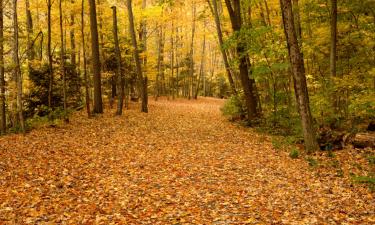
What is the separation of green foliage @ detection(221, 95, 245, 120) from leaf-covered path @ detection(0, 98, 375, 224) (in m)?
5.23

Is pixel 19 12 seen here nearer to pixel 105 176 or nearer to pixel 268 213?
pixel 105 176

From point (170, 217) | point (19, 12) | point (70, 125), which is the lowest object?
point (170, 217)

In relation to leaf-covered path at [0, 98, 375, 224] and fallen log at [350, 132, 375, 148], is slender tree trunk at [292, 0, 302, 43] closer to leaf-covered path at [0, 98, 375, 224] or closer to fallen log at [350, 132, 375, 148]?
leaf-covered path at [0, 98, 375, 224]

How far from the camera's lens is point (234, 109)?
19.3 m

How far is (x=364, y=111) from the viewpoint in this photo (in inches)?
424

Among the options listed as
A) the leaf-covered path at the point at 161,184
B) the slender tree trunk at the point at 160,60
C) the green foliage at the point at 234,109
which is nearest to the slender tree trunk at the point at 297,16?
the green foliage at the point at 234,109

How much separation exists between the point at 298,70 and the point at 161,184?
→ 5494 millimetres

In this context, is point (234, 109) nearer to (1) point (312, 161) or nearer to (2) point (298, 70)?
(2) point (298, 70)

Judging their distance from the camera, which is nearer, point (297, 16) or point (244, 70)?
point (297, 16)

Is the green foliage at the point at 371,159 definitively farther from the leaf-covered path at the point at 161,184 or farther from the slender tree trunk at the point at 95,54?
the slender tree trunk at the point at 95,54

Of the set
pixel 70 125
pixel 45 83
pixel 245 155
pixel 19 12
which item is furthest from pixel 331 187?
pixel 19 12

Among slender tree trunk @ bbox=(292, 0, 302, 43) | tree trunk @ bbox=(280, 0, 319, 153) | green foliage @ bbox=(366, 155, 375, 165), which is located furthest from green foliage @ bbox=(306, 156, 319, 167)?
slender tree trunk @ bbox=(292, 0, 302, 43)

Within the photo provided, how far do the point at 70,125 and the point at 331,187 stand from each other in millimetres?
11391

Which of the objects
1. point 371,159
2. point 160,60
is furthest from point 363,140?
point 160,60
